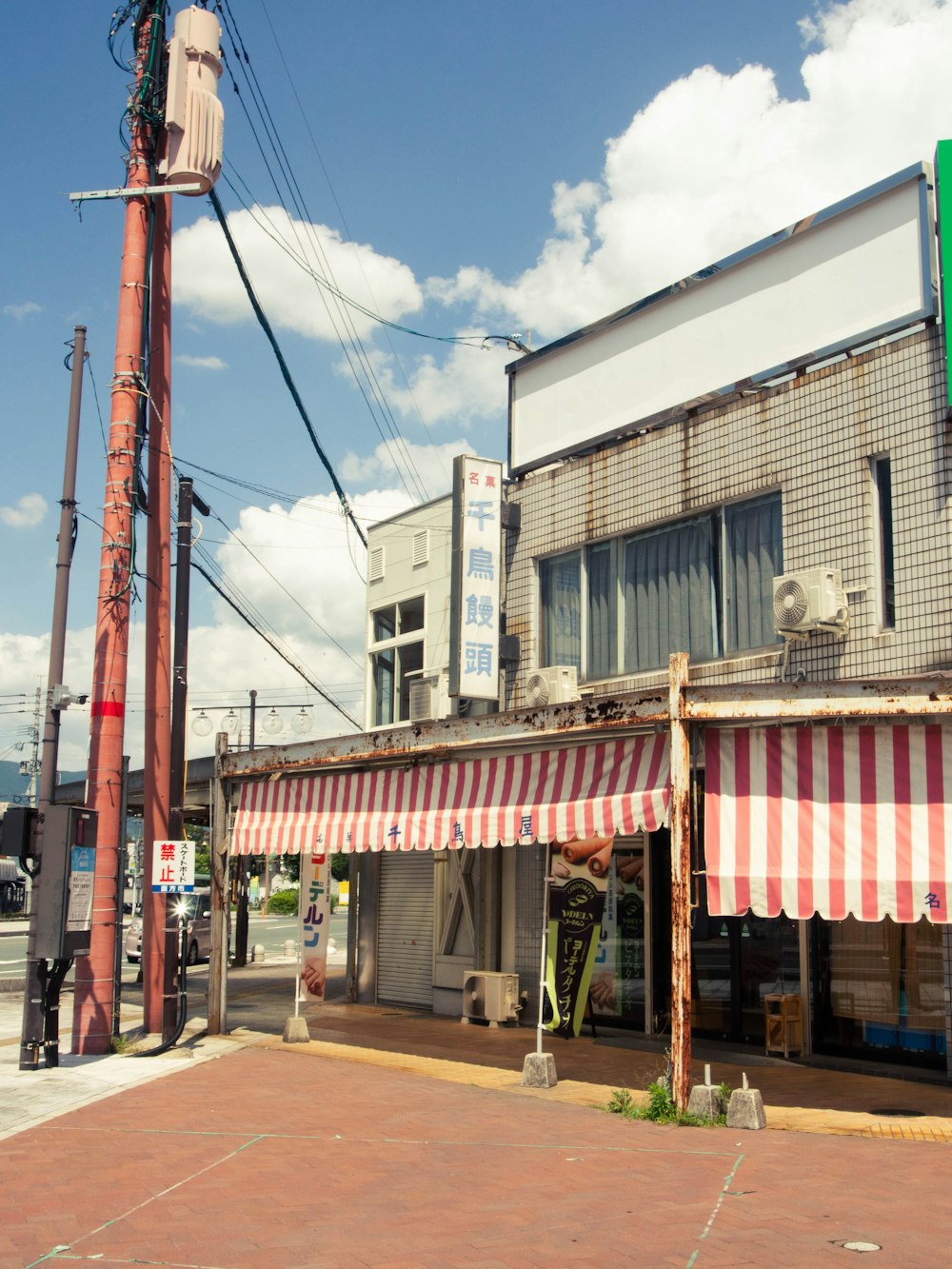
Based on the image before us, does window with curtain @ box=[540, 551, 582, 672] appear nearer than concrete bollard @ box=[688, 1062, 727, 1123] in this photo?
No

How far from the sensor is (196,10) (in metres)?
Result: 16.6

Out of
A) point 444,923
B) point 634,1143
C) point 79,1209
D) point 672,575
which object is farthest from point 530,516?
point 79,1209

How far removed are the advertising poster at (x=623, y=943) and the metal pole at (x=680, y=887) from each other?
5.26 meters

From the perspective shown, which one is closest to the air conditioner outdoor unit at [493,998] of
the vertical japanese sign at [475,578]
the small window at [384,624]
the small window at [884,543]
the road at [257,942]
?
the vertical japanese sign at [475,578]

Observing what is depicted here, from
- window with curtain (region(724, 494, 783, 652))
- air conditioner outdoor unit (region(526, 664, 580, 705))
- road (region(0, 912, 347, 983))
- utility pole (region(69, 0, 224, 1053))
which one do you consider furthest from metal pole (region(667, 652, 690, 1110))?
road (region(0, 912, 347, 983))

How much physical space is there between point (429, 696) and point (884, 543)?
342 inches

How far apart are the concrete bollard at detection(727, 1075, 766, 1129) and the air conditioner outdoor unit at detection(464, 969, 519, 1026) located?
7425 millimetres

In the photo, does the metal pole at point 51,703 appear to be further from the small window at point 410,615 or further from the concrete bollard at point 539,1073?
the small window at point 410,615

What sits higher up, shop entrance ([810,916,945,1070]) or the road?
shop entrance ([810,916,945,1070])


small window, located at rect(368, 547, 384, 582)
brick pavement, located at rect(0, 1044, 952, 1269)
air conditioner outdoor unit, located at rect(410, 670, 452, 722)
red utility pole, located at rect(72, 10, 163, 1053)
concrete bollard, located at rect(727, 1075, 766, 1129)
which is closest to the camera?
brick pavement, located at rect(0, 1044, 952, 1269)

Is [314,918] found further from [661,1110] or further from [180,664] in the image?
[661,1110]

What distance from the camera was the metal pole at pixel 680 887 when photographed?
9969mm

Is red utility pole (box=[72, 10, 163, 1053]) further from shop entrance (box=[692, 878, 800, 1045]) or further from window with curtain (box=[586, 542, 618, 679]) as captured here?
shop entrance (box=[692, 878, 800, 1045])

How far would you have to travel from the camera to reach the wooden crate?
43.2 feet
